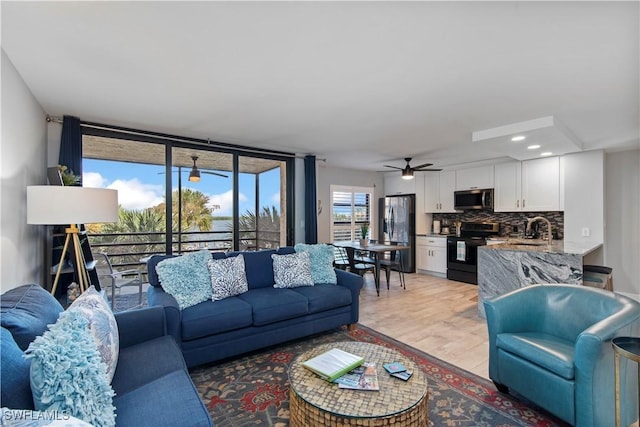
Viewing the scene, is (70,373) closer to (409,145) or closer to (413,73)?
(413,73)

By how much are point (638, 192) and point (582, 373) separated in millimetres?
4653

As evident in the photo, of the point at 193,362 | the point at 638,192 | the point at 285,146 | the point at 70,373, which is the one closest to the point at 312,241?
the point at 285,146

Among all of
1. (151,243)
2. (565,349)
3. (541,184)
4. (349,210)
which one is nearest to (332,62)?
(565,349)

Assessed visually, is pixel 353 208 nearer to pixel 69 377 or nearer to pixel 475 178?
pixel 475 178

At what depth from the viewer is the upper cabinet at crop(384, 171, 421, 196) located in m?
7.05

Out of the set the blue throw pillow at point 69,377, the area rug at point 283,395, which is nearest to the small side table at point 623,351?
the area rug at point 283,395

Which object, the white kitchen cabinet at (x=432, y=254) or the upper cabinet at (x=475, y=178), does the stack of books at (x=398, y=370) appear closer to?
the white kitchen cabinet at (x=432, y=254)

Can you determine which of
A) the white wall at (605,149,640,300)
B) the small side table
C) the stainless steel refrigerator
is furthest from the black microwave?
the small side table

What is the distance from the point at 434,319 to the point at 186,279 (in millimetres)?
2886

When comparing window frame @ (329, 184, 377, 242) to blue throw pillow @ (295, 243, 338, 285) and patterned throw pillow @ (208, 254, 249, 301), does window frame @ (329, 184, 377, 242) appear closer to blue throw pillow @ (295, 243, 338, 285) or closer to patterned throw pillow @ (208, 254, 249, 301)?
blue throw pillow @ (295, 243, 338, 285)

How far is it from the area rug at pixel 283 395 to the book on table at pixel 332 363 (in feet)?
1.52

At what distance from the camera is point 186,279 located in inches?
109

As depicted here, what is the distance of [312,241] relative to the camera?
5426 mm

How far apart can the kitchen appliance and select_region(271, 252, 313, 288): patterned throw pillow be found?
3.73 m
